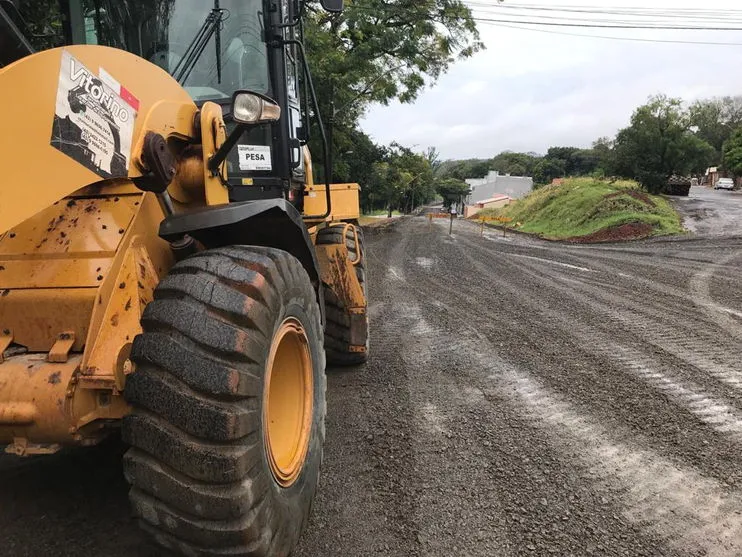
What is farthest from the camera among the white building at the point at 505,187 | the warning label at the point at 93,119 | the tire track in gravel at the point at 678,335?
the white building at the point at 505,187

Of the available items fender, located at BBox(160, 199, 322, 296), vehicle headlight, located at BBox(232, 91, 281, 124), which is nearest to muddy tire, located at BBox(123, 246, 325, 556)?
fender, located at BBox(160, 199, 322, 296)

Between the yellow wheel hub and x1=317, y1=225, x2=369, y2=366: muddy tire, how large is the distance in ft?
6.54

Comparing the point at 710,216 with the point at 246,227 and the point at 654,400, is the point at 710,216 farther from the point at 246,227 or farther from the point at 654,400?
the point at 246,227

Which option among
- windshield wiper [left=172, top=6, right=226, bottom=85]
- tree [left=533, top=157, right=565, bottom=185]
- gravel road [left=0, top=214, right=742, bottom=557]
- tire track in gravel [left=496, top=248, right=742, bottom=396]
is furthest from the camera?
tree [left=533, top=157, right=565, bottom=185]

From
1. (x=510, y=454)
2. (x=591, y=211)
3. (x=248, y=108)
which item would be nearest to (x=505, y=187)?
(x=591, y=211)

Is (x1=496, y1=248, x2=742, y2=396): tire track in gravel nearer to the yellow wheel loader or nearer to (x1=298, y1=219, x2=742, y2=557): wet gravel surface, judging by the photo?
(x1=298, y1=219, x2=742, y2=557): wet gravel surface

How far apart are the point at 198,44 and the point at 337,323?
2411mm

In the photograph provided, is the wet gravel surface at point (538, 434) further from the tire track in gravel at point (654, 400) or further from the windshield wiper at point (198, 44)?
the windshield wiper at point (198, 44)

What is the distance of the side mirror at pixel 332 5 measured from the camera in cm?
350

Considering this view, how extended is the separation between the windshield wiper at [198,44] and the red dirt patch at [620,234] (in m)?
19.7

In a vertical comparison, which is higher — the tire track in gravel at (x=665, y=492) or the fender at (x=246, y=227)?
the fender at (x=246, y=227)

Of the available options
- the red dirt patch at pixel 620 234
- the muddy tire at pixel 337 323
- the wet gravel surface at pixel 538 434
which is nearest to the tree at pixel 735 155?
the red dirt patch at pixel 620 234

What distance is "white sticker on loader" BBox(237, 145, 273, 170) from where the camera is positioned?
10.4 ft

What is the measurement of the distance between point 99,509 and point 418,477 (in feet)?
5.30
